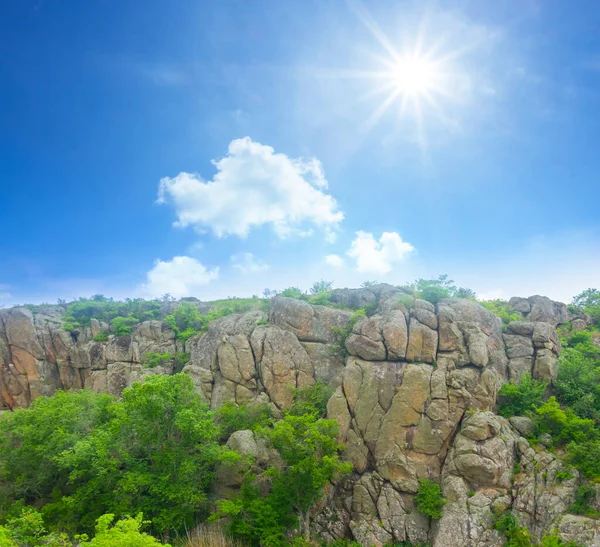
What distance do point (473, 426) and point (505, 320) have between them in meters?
16.0

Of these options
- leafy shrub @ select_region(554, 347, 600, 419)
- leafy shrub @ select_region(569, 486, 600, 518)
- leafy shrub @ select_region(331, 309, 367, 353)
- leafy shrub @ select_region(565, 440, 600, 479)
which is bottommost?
leafy shrub @ select_region(569, 486, 600, 518)

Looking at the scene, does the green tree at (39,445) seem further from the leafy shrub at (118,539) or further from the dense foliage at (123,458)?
the leafy shrub at (118,539)

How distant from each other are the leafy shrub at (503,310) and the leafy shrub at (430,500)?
66.4ft

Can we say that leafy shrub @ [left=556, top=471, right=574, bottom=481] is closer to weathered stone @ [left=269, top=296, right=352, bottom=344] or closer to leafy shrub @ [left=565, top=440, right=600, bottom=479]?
leafy shrub @ [left=565, top=440, right=600, bottom=479]

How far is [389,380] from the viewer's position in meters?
29.0

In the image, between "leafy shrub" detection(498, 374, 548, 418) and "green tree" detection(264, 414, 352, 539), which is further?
"leafy shrub" detection(498, 374, 548, 418)

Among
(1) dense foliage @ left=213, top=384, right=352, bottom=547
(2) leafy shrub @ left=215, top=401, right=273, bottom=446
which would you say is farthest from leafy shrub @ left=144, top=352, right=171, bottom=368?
(1) dense foliage @ left=213, top=384, right=352, bottom=547

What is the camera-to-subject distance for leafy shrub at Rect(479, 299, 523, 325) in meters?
36.4

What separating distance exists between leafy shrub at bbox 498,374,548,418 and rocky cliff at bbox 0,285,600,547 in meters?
1.04

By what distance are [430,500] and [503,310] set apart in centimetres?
2450

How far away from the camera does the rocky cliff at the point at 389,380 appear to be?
2270 centimetres

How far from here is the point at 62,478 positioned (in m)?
25.3

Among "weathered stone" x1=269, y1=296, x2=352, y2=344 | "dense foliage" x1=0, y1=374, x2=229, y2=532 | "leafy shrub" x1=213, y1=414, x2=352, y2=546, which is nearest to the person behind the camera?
"leafy shrub" x1=213, y1=414, x2=352, y2=546

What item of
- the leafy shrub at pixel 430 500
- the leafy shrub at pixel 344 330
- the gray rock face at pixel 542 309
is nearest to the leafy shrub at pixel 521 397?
the leafy shrub at pixel 430 500
